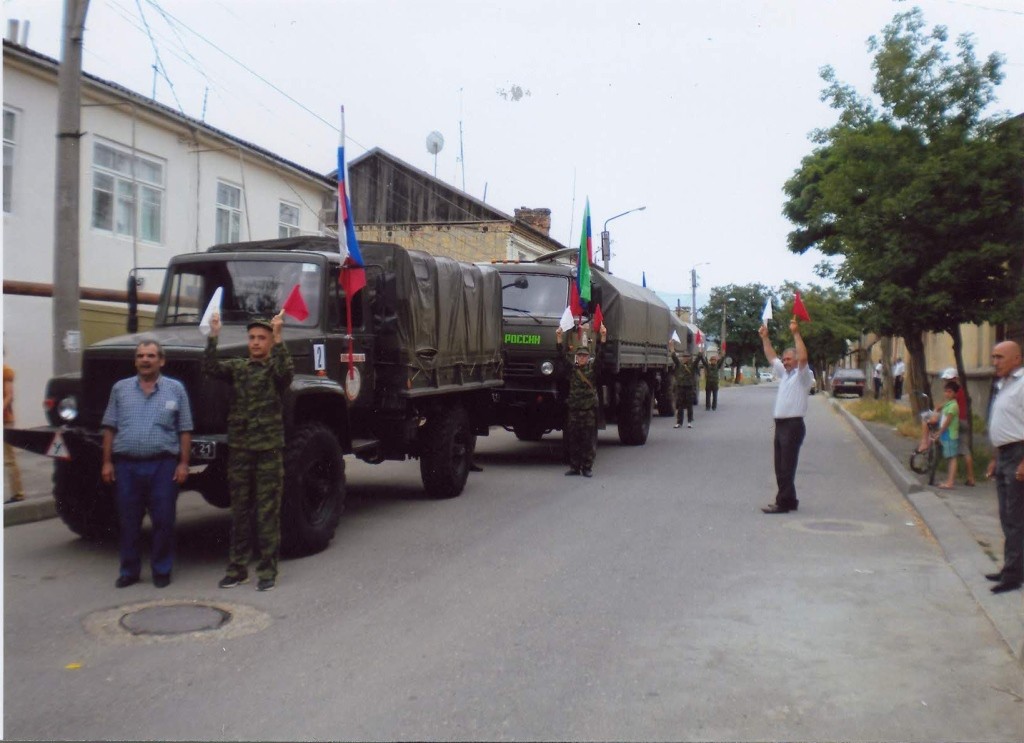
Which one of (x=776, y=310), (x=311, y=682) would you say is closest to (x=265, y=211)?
(x=311, y=682)

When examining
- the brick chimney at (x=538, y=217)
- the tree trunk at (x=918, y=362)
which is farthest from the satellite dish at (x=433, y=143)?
the tree trunk at (x=918, y=362)

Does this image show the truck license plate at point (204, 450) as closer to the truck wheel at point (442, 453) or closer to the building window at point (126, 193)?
the truck wheel at point (442, 453)

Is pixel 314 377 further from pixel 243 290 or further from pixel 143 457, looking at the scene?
pixel 143 457

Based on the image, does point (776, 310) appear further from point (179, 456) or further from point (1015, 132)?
point (179, 456)

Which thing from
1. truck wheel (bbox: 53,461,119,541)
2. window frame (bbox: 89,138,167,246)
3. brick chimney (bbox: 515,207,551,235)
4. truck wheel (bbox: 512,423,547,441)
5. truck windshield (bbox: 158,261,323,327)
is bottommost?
truck wheel (bbox: 53,461,119,541)

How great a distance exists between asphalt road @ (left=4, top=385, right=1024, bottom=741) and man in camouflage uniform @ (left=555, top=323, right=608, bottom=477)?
128 inches

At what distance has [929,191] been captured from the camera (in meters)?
13.2

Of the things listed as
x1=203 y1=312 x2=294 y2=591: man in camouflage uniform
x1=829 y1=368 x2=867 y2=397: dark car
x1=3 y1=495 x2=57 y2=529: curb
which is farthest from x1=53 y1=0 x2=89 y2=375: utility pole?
x1=829 y1=368 x2=867 y2=397: dark car

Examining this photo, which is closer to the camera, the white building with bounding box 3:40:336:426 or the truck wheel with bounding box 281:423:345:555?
the truck wheel with bounding box 281:423:345:555

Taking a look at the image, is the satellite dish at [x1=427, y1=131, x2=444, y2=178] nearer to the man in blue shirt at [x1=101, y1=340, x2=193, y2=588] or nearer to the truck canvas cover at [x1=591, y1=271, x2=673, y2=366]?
the truck canvas cover at [x1=591, y1=271, x2=673, y2=366]

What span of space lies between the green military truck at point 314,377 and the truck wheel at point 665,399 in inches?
564

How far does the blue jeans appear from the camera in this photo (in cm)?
704

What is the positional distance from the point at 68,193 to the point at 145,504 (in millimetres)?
5262

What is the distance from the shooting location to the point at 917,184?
1316cm
